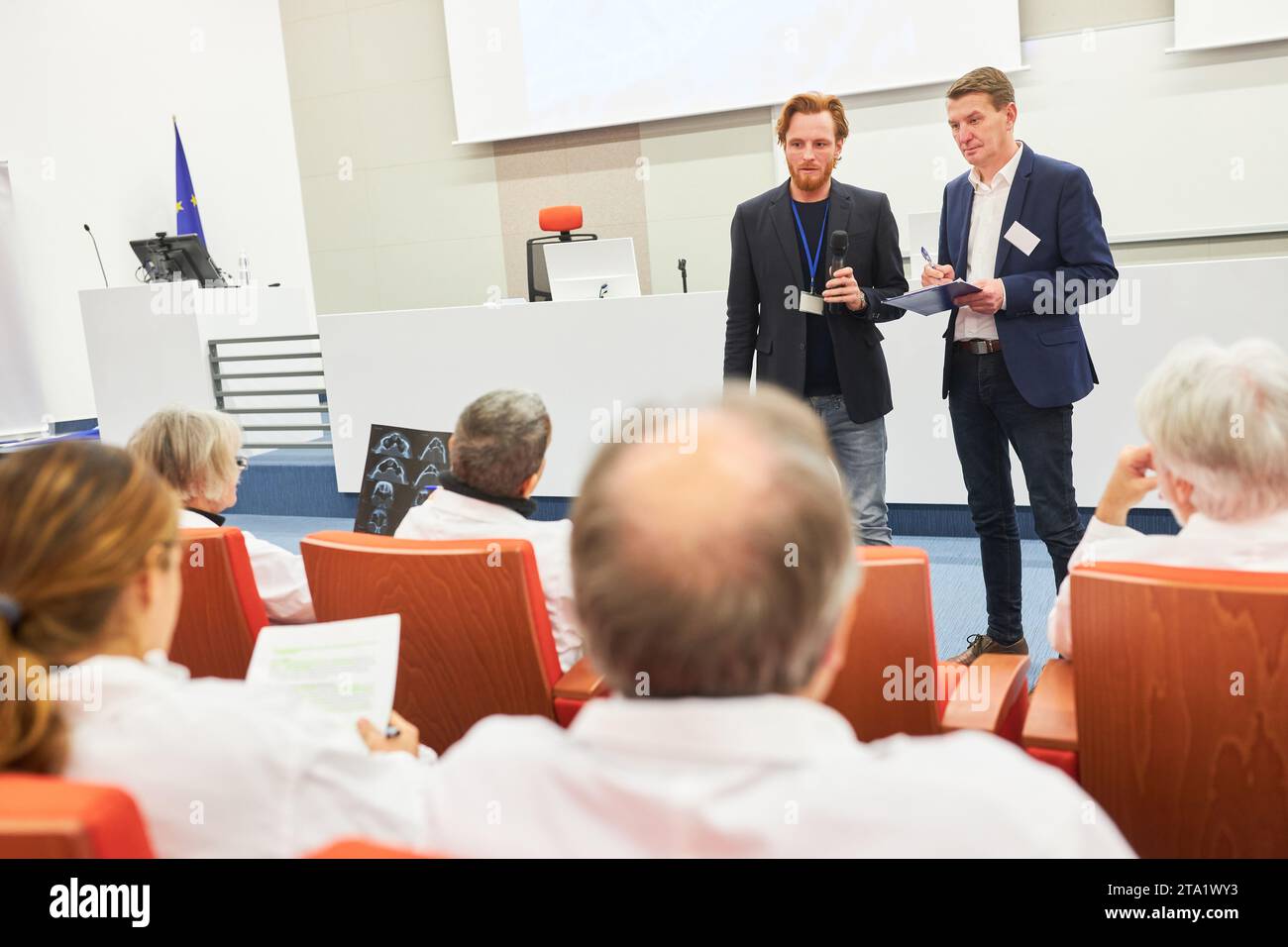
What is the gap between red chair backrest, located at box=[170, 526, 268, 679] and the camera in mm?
2023

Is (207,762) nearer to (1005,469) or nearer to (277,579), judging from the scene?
(277,579)

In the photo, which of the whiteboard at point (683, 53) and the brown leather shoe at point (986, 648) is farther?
the whiteboard at point (683, 53)

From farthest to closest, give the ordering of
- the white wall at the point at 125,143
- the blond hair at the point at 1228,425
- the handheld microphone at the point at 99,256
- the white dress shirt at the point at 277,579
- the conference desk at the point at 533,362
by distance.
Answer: the handheld microphone at the point at 99,256 → the white wall at the point at 125,143 → the conference desk at the point at 533,362 → the white dress shirt at the point at 277,579 → the blond hair at the point at 1228,425

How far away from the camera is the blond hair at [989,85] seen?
271cm

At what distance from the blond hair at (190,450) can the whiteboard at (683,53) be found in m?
5.01

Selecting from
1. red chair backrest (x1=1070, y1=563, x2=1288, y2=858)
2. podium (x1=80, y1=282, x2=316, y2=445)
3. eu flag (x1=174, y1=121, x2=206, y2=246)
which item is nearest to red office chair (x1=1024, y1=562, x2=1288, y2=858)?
red chair backrest (x1=1070, y1=563, x2=1288, y2=858)

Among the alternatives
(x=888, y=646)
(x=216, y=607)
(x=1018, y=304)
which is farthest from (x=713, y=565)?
(x=1018, y=304)

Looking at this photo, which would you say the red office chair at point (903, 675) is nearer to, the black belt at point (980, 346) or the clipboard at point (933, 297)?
the clipboard at point (933, 297)

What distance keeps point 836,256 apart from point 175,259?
185 inches

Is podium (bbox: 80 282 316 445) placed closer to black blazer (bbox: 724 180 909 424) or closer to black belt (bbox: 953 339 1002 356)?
black blazer (bbox: 724 180 909 424)

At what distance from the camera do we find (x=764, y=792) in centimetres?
73

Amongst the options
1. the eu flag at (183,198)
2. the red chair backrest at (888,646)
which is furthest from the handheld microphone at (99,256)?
the red chair backrest at (888,646)
